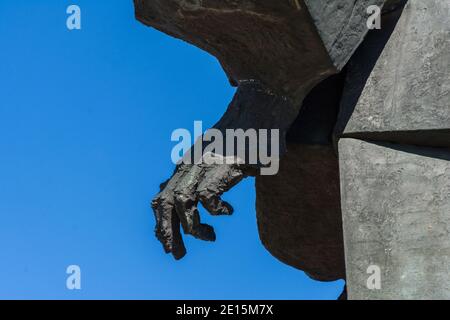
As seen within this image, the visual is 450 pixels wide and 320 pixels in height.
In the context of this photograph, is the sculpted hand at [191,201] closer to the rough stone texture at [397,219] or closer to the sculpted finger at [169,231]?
the sculpted finger at [169,231]

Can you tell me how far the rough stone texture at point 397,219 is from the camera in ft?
15.7

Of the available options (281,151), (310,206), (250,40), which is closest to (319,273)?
(310,206)

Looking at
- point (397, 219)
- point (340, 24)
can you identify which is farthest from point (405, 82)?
point (397, 219)

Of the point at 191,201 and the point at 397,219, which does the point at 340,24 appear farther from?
the point at 191,201

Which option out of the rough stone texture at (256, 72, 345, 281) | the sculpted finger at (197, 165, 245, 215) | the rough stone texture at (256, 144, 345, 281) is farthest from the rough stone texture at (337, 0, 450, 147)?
the sculpted finger at (197, 165, 245, 215)

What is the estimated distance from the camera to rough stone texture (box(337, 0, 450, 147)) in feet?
16.5

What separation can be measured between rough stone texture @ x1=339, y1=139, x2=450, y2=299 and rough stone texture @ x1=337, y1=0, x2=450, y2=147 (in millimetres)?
96

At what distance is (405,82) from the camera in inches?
201

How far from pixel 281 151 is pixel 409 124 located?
2.04 ft

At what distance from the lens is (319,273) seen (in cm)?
667

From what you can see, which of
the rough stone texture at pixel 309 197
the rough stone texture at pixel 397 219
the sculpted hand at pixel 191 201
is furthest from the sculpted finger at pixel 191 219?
the rough stone texture at pixel 309 197

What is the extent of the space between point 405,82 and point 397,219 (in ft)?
2.10

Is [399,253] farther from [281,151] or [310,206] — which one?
[310,206]

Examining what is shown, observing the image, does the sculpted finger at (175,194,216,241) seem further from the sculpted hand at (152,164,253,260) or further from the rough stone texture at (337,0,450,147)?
the rough stone texture at (337,0,450,147)
